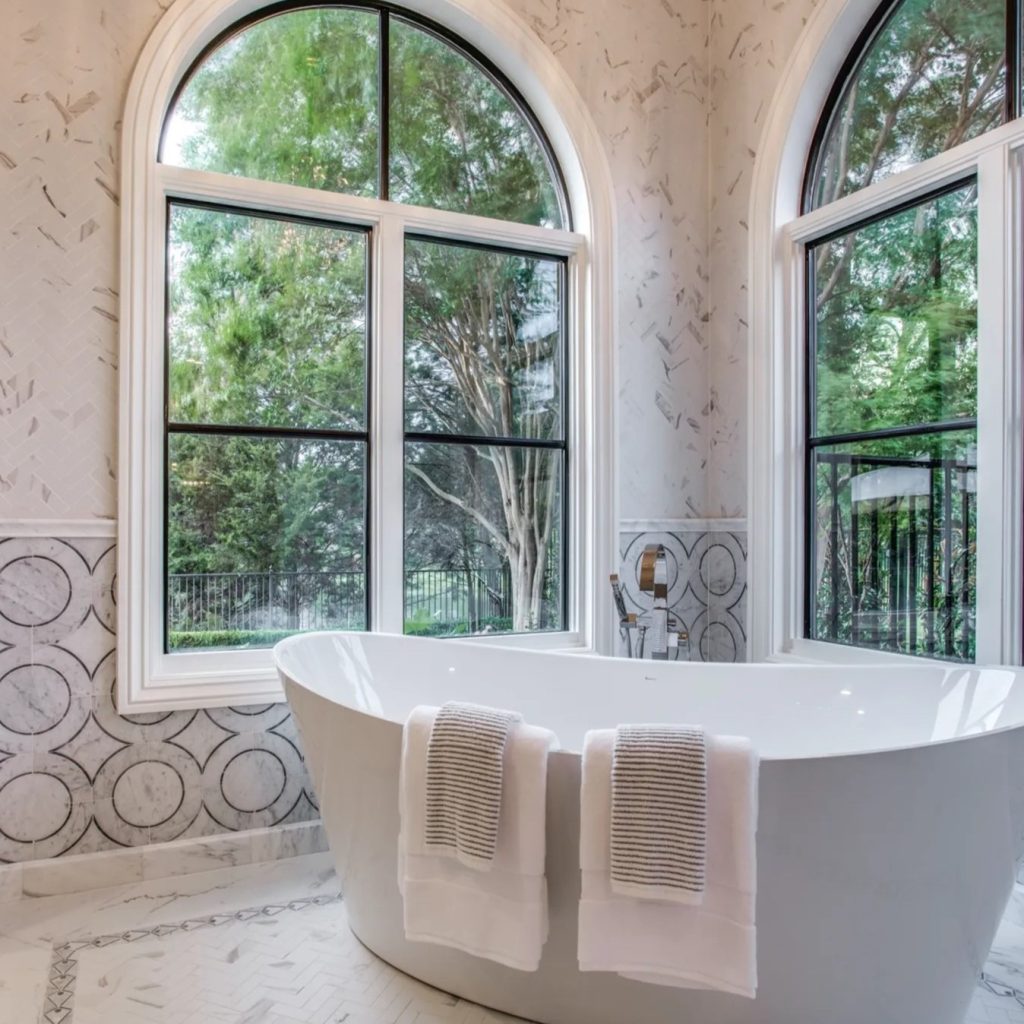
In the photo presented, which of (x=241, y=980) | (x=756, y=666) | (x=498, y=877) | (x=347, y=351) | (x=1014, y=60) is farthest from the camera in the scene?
(x=347, y=351)

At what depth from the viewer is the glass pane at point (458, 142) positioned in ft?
8.68

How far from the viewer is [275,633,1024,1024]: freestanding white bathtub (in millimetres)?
1268

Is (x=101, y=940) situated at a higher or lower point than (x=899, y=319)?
lower

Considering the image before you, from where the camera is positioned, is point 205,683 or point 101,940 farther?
point 205,683

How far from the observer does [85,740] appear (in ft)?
7.02

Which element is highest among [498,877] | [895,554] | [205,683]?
[895,554]

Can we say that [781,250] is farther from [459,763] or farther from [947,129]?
[459,763]

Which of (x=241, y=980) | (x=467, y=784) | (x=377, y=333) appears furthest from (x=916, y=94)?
(x=241, y=980)

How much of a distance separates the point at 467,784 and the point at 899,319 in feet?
6.05

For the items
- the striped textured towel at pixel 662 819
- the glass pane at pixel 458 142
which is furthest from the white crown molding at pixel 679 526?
the striped textured towel at pixel 662 819

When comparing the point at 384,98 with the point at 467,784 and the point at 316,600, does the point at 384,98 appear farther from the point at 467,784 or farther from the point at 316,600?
the point at 467,784

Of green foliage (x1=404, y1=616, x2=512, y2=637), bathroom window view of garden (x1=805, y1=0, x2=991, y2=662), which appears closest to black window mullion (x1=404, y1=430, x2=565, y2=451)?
green foliage (x1=404, y1=616, x2=512, y2=637)

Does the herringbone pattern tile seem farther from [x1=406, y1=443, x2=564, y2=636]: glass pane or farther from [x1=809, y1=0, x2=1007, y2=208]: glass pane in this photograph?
[x1=809, y1=0, x2=1007, y2=208]: glass pane

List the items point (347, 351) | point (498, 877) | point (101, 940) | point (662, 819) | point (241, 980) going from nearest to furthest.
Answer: point (662, 819)
point (498, 877)
point (241, 980)
point (101, 940)
point (347, 351)
